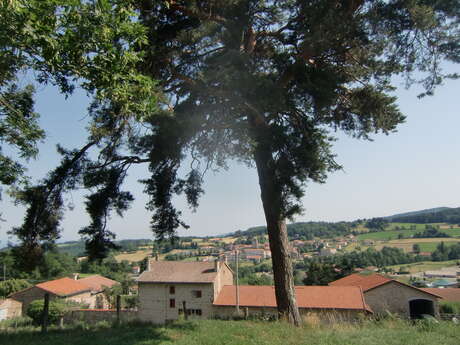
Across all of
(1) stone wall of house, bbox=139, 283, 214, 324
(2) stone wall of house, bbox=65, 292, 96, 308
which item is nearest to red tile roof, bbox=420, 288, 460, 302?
(1) stone wall of house, bbox=139, 283, 214, 324

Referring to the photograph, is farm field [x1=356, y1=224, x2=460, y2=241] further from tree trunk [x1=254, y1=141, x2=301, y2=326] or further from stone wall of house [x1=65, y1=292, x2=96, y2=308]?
tree trunk [x1=254, y1=141, x2=301, y2=326]

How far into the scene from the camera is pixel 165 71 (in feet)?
26.8

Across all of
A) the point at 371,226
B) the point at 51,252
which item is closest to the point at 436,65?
the point at 51,252

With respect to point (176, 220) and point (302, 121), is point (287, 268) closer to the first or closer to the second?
point (176, 220)

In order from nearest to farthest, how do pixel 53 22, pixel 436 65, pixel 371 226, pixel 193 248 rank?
pixel 53 22
pixel 436 65
pixel 193 248
pixel 371 226

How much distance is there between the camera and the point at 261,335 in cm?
605

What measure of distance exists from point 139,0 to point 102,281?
5471 cm

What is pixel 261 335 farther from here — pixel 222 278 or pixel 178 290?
pixel 222 278

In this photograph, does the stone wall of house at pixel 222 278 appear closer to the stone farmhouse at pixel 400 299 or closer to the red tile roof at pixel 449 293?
the stone farmhouse at pixel 400 299

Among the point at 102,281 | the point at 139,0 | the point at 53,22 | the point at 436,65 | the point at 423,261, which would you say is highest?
the point at 139,0

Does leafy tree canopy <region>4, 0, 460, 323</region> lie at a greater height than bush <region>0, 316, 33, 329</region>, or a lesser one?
greater

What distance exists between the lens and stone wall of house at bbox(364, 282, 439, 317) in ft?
77.9

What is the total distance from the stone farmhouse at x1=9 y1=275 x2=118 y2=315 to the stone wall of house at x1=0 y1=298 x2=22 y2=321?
0.68 m

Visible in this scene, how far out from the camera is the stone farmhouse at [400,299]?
77.9 feet
